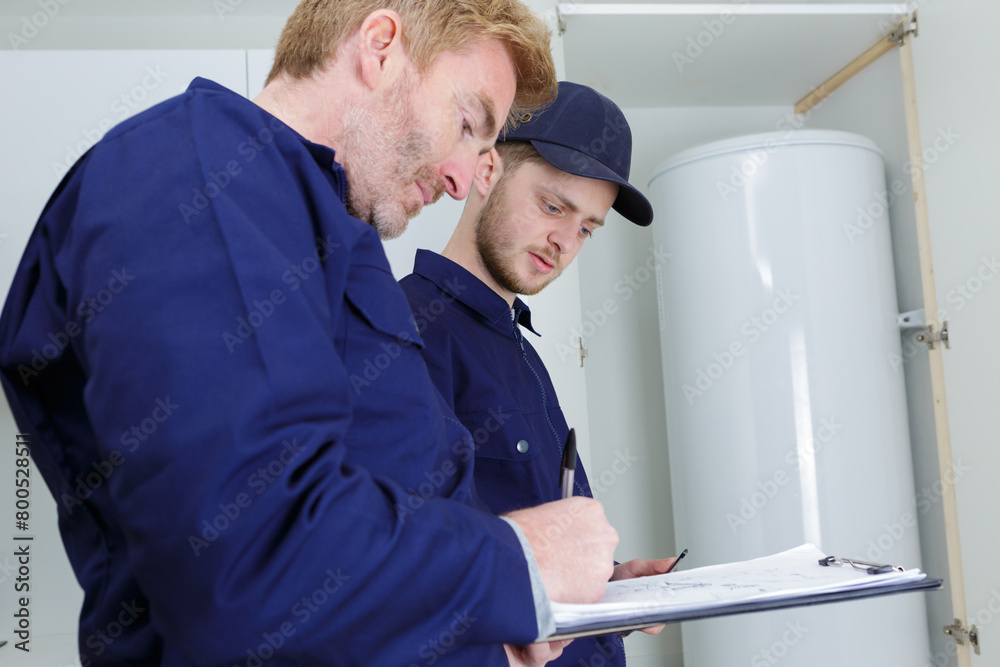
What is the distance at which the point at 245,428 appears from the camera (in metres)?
0.43

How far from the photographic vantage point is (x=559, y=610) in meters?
0.55

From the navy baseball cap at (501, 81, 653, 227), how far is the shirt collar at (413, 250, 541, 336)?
27cm

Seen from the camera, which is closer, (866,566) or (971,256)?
(866,566)

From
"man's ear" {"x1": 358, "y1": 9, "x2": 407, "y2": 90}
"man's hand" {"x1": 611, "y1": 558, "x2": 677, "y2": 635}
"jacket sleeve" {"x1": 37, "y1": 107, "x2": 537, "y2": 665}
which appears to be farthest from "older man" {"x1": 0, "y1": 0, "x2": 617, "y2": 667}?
"man's hand" {"x1": 611, "y1": 558, "x2": 677, "y2": 635}

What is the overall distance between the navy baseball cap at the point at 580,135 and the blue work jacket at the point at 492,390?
0.29m

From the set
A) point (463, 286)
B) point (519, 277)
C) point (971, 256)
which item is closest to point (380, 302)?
point (463, 286)

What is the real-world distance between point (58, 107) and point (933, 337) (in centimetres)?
214

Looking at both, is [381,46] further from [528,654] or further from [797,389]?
[797,389]

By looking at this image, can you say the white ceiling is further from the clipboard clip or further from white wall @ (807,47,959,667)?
the clipboard clip

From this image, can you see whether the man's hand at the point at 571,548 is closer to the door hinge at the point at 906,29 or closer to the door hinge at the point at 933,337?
the door hinge at the point at 933,337

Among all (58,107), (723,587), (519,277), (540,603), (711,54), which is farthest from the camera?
(711,54)

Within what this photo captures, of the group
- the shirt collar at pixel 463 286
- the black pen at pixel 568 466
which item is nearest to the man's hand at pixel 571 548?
the black pen at pixel 568 466

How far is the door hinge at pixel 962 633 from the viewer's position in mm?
1836

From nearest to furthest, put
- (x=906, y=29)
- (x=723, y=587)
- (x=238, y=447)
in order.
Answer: (x=238, y=447)
(x=723, y=587)
(x=906, y=29)
